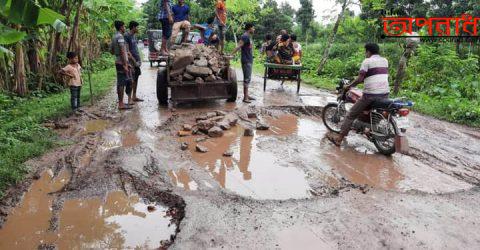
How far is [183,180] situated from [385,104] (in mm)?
3490

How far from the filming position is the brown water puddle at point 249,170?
482cm

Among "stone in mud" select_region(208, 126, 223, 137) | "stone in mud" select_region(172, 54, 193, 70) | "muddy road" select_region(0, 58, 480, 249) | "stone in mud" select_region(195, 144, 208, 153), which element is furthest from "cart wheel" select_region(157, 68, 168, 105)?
"stone in mud" select_region(195, 144, 208, 153)

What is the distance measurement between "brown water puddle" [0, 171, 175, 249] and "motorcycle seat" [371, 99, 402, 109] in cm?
392

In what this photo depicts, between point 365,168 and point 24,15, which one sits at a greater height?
point 24,15

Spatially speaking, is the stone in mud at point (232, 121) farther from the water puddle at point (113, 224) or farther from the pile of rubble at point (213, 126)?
the water puddle at point (113, 224)

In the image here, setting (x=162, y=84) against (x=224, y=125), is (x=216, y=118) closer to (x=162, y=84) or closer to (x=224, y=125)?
(x=224, y=125)

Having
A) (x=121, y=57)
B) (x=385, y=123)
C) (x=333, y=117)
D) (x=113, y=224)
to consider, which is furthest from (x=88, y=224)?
(x=121, y=57)

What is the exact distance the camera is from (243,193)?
15.5ft

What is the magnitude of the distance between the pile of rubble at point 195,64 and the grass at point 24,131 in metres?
2.65

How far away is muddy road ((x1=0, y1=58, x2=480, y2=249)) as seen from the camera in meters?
3.73

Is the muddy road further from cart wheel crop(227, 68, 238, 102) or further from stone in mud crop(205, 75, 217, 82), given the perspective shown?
cart wheel crop(227, 68, 238, 102)

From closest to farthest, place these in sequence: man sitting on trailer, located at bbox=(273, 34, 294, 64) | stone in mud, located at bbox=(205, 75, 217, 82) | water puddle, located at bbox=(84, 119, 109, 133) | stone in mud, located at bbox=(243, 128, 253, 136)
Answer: stone in mud, located at bbox=(243, 128, 253, 136) → water puddle, located at bbox=(84, 119, 109, 133) → stone in mud, located at bbox=(205, 75, 217, 82) → man sitting on trailer, located at bbox=(273, 34, 294, 64)

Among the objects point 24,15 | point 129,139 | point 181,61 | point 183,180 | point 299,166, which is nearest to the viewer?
point 24,15

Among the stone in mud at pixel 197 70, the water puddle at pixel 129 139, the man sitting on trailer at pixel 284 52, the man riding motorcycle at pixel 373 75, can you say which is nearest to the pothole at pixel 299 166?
the water puddle at pixel 129 139
